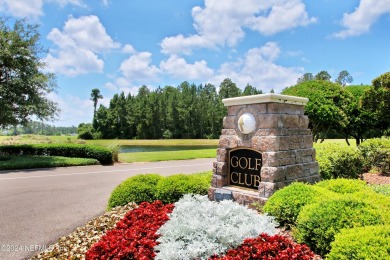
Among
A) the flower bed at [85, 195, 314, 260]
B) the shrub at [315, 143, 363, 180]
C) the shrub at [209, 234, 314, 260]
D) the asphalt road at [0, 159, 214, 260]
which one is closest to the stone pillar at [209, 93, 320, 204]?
the flower bed at [85, 195, 314, 260]

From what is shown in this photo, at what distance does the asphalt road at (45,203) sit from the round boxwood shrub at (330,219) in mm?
4214

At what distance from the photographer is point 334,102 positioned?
782 inches

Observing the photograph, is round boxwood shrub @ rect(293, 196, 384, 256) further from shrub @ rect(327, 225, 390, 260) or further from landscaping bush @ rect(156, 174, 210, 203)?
landscaping bush @ rect(156, 174, 210, 203)

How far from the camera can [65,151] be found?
16.7 m

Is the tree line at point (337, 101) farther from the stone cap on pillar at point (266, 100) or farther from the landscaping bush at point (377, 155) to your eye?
the stone cap on pillar at point (266, 100)

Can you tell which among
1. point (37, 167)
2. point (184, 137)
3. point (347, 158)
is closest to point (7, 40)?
point (37, 167)

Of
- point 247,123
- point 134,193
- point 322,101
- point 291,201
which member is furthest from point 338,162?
point 322,101

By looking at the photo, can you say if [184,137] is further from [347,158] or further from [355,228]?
[355,228]

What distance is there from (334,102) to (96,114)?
193 feet

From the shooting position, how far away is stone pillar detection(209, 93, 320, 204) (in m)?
5.61

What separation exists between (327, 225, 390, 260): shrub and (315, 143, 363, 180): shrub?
5324 mm

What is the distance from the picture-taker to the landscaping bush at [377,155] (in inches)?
429

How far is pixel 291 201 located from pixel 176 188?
2509 mm

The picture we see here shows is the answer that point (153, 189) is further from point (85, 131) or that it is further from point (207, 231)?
point (85, 131)
